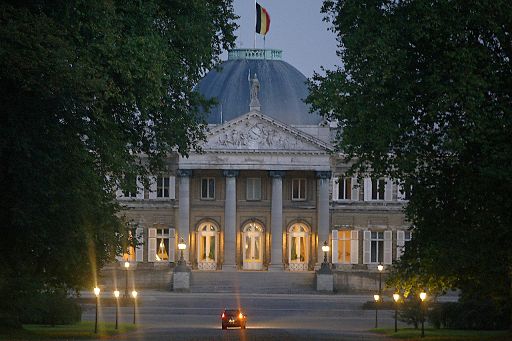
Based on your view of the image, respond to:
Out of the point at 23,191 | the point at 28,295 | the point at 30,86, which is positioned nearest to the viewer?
the point at 30,86

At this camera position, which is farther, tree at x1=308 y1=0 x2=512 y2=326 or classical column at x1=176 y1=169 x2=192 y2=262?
classical column at x1=176 y1=169 x2=192 y2=262

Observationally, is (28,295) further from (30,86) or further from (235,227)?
(235,227)

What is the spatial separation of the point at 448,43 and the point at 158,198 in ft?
241

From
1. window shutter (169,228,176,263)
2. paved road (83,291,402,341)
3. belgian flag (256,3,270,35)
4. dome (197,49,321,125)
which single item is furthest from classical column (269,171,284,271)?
paved road (83,291,402,341)

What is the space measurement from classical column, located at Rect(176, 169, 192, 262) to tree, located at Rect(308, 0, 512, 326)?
213 feet

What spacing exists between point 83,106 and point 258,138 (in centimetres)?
7157

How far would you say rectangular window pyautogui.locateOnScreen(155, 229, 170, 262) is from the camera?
10569 cm

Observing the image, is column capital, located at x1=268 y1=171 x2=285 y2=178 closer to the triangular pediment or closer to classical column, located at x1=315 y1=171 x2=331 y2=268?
the triangular pediment

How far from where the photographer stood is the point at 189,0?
3772 centimetres

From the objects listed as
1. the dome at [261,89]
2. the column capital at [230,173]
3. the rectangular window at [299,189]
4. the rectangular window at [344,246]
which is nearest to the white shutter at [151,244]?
the column capital at [230,173]

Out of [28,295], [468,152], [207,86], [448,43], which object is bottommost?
[28,295]

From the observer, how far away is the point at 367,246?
344 feet

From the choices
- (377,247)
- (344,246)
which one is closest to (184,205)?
(344,246)

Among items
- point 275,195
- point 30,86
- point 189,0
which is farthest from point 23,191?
point 275,195
